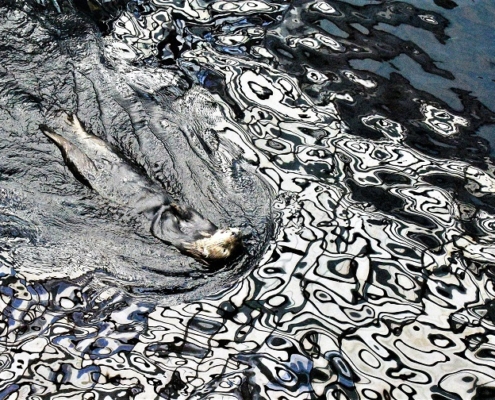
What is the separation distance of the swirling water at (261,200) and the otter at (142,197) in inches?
4.6

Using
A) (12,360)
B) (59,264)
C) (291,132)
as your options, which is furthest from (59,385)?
(291,132)

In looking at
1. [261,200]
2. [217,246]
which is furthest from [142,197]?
[261,200]

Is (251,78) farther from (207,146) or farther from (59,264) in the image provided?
(59,264)

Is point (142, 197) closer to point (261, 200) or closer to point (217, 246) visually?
point (217, 246)

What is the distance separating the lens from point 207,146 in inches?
278

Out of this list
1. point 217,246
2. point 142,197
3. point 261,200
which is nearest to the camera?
point 217,246

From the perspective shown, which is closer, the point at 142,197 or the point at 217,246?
the point at 217,246

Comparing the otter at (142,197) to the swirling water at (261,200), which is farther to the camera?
the otter at (142,197)

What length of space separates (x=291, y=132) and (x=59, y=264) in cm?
269

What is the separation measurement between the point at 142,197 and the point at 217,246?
0.88 meters

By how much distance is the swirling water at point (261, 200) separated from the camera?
5344mm

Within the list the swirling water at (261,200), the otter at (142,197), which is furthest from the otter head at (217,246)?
the swirling water at (261,200)

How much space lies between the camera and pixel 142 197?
6.33 metres

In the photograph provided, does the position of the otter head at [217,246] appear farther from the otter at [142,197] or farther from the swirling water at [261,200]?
the swirling water at [261,200]
